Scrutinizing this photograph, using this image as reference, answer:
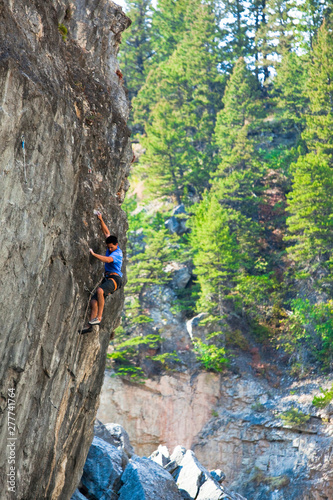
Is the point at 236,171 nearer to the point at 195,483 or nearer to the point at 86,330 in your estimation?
the point at 195,483

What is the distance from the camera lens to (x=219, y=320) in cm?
3086

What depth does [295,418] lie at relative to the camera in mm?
26781

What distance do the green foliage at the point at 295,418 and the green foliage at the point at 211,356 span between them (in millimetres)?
4255

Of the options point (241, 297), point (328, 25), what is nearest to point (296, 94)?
point (328, 25)

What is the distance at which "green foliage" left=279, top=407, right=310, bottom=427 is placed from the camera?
26.7 meters

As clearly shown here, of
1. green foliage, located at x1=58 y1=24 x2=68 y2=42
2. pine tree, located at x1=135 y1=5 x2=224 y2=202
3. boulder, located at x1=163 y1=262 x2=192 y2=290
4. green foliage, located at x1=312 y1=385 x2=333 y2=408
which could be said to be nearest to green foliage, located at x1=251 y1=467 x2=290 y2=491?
green foliage, located at x1=312 y1=385 x2=333 y2=408

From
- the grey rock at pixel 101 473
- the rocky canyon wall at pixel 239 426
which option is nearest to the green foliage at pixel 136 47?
the rocky canyon wall at pixel 239 426

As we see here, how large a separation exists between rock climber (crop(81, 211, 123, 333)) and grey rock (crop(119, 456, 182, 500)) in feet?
20.7

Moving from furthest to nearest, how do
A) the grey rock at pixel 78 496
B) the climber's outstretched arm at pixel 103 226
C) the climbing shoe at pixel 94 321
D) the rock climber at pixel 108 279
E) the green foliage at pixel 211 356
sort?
1. the green foliage at pixel 211 356
2. the grey rock at pixel 78 496
3. the climber's outstretched arm at pixel 103 226
4. the rock climber at pixel 108 279
5. the climbing shoe at pixel 94 321

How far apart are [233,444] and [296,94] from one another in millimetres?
24852

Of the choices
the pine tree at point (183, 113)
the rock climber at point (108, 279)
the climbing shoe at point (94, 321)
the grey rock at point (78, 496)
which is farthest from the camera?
the pine tree at point (183, 113)

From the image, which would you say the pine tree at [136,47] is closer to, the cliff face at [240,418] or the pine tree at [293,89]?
the pine tree at [293,89]

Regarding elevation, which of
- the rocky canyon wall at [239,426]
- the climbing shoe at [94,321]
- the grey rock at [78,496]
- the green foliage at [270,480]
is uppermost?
the climbing shoe at [94,321]

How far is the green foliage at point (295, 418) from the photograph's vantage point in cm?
2675
